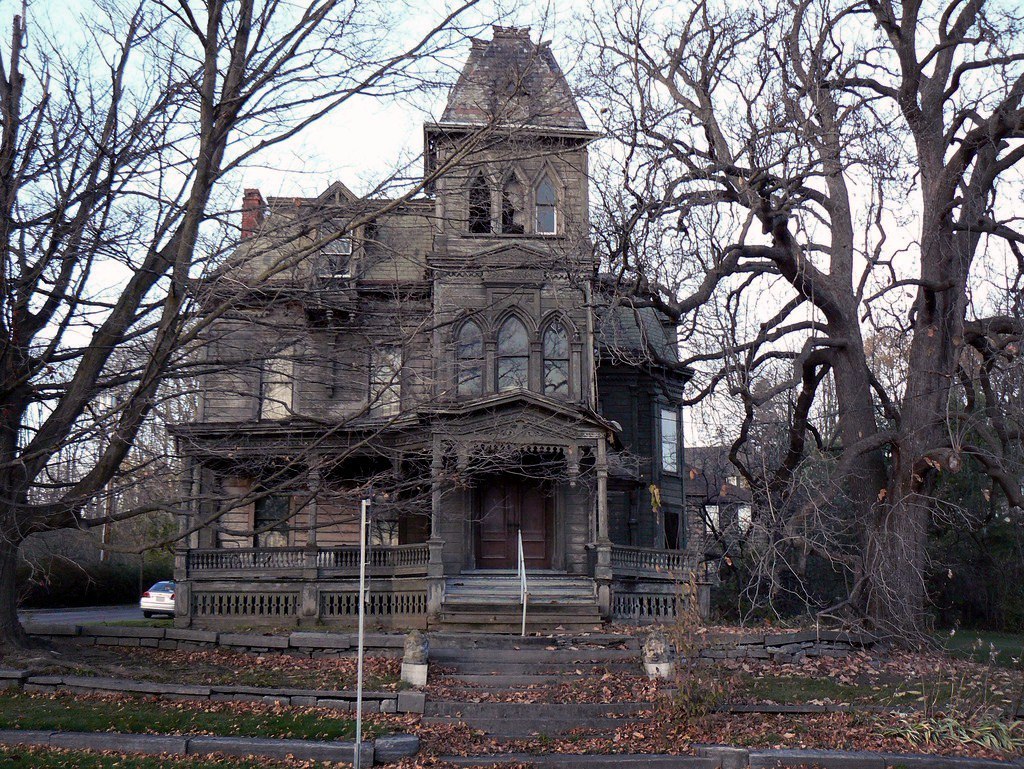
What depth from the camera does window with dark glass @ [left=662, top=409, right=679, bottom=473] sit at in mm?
26375

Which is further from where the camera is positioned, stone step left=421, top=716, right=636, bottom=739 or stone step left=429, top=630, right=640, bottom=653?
stone step left=429, top=630, right=640, bottom=653

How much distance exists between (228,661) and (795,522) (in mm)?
9485

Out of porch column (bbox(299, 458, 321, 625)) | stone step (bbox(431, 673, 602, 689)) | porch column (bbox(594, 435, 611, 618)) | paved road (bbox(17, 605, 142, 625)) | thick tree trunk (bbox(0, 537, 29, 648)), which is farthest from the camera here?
paved road (bbox(17, 605, 142, 625))

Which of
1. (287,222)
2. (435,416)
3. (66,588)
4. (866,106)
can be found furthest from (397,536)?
(66,588)

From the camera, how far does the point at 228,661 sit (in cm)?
1501

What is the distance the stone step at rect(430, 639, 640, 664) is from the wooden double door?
23.7ft

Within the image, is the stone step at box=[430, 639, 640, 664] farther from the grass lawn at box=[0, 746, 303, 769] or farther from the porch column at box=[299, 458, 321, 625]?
the porch column at box=[299, 458, 321, 625]

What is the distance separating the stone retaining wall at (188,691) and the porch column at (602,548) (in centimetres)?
723

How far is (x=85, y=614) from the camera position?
30.1 metres

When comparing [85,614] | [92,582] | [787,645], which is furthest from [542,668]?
[85,614]

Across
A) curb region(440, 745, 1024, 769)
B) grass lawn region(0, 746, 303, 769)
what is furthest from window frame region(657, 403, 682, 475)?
grass lawn region(0, 746, 303, 769)

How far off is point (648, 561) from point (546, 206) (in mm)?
8763

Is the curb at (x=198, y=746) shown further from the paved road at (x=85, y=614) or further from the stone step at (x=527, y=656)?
the paved road at (x=85, y=614)

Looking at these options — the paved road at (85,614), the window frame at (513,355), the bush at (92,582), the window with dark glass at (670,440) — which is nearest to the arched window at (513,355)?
the window frame at (513,355)
